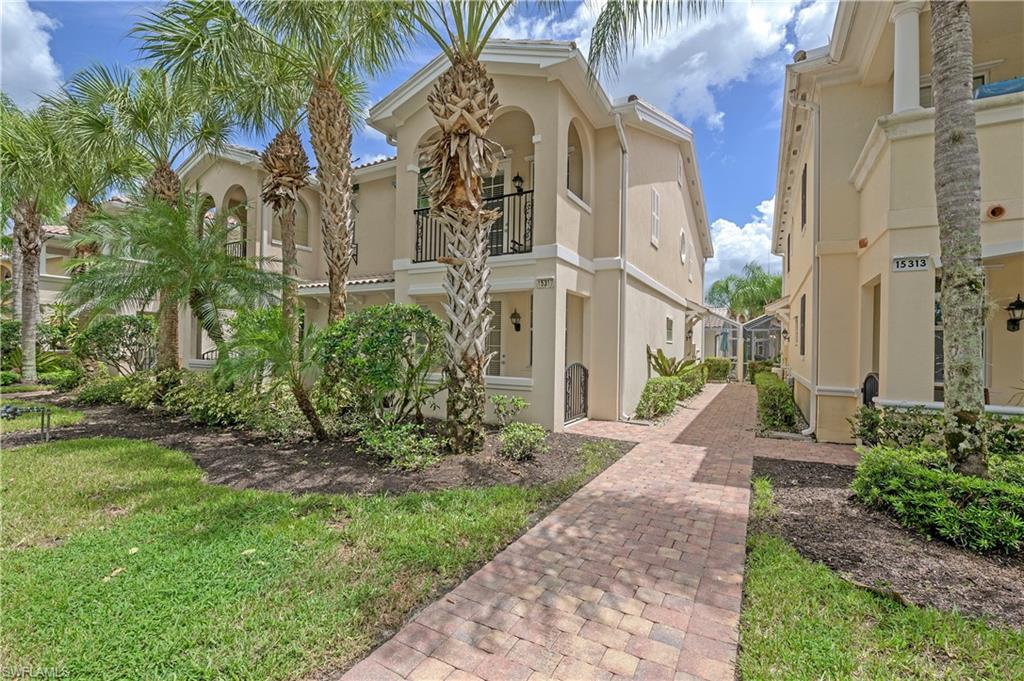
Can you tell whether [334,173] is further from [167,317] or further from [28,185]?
[28,185]

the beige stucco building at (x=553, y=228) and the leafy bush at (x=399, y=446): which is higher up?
the beige stucco building at (x=553, y=228)

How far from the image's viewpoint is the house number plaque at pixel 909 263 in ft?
23.7

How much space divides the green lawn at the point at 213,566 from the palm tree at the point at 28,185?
13032mm

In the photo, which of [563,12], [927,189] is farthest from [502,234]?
[927,189]

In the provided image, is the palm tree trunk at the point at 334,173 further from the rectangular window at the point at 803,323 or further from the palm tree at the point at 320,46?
the rectangular window at the point at 803,323

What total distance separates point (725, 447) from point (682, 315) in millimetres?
12130

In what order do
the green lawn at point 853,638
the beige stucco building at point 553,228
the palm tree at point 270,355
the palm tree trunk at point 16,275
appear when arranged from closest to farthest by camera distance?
1. the green lawn at point 853,638
2. the palm tree at point 270,355
3. the beige stucco building at point 553,228
4. the palm tree trunk at point 16,275

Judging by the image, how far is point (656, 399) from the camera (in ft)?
42.8

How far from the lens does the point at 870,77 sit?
384 inches

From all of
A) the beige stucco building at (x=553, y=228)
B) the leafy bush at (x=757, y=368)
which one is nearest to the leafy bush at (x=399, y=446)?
the beige stucco building at (x=553, y=228)

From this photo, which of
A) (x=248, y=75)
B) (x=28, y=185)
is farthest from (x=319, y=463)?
(x=28, y=185)

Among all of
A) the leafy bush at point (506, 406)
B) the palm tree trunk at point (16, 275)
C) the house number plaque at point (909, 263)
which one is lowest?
the leafy bush at point (506, 406)

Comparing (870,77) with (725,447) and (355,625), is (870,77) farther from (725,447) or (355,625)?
(355,625)

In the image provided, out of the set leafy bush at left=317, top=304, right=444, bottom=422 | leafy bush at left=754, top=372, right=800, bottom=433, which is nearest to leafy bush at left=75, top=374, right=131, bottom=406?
leafy bush at left=317, top=304, right=444, bottom=422
